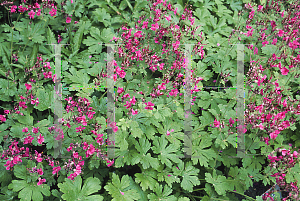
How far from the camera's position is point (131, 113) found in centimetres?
250

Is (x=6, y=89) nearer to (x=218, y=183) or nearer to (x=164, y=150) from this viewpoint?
(x=164, y=150)

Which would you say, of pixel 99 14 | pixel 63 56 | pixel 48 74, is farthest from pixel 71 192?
pixel 99 14

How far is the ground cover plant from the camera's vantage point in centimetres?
250

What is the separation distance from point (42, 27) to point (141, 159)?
2480 mm

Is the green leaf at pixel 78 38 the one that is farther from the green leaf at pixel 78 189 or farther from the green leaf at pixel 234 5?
the green leaf at pixel 234 5

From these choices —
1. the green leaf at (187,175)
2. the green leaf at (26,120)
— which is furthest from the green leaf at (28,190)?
the green leaf at (187,175)

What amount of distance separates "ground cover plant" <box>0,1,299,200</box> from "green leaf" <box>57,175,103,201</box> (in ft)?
0.04

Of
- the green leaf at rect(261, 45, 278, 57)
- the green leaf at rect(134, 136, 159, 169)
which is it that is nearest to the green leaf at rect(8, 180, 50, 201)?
the green leaf at rect(134, 136, 159, 169)

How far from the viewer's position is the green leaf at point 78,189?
239 centimetres

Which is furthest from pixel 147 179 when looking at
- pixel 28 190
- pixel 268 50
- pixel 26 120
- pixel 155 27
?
pixel 268 50

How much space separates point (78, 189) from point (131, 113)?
99cm

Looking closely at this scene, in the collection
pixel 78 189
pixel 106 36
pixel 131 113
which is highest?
pixel 106 36

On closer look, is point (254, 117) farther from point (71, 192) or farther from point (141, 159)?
point (71, 192)

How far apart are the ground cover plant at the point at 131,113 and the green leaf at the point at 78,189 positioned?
11mm
